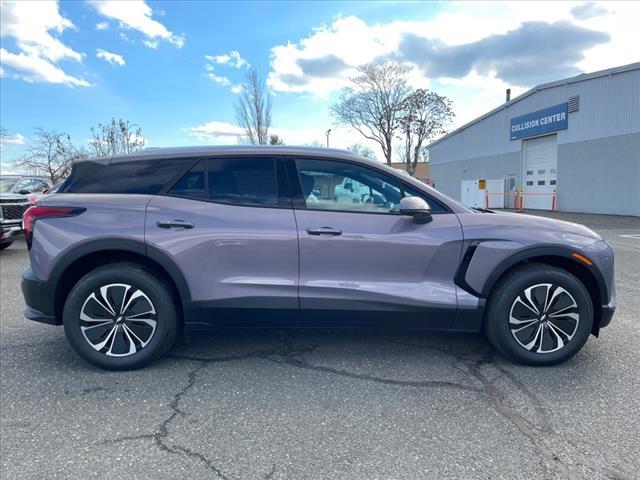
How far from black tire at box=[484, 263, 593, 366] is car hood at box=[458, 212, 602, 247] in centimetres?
24

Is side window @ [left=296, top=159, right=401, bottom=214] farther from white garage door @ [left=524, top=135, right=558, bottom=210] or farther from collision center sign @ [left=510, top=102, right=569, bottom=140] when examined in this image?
white garage door @ [left=524, top=135, right=558, bottom=210]

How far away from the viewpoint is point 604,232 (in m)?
12.8

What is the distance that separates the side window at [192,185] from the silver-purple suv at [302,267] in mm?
17

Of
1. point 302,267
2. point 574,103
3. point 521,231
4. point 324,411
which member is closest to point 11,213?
point 302,267

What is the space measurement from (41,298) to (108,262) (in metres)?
0.55

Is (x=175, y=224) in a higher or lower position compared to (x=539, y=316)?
higher

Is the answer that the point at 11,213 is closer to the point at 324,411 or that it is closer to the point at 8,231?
the point at 8,231

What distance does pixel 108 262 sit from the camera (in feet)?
11.0

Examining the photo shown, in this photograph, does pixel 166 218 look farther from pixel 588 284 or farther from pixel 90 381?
pixel 588 284

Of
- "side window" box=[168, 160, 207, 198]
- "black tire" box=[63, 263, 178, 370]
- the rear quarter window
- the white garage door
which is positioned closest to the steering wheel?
"side window" box=[168, 160, 207, 198]

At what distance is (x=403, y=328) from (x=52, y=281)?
2719mm

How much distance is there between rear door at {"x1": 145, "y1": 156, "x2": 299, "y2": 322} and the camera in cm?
316

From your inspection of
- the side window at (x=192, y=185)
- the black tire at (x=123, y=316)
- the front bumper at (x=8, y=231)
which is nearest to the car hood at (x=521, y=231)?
the side window at (x=192, y=185)

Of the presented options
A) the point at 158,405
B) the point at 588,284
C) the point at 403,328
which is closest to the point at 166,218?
the point at 158,405
